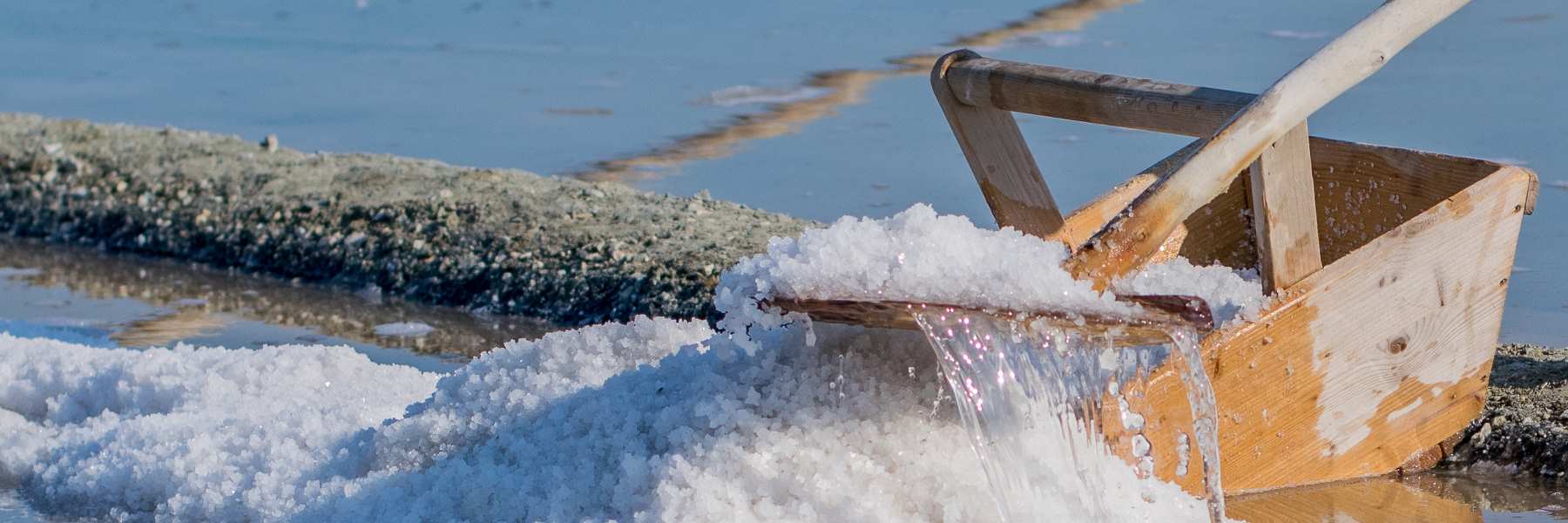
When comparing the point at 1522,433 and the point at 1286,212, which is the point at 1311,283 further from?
the point at 1522,433

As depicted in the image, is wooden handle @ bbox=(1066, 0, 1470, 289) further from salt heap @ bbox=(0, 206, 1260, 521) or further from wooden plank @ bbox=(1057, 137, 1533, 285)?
wooden plank @ bbox=(1057, 137, 1533, 285)

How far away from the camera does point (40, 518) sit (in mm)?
3527

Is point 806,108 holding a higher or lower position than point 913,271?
lower

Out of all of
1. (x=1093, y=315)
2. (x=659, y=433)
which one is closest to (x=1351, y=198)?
(x=1093, y=315)

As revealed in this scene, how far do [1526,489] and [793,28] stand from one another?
274 inches

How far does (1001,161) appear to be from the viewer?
369cm

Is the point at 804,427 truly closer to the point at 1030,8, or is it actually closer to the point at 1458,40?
the point at 1458,40

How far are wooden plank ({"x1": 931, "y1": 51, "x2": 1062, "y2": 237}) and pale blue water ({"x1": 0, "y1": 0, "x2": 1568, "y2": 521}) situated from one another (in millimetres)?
1621

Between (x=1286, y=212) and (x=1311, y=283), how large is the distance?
5.7 inches

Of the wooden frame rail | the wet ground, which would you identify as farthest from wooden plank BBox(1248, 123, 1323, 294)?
the wet ground

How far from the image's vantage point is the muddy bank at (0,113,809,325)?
16.7 ft

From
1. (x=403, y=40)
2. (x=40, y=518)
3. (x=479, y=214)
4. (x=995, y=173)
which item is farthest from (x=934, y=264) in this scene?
(x=403, y=40)

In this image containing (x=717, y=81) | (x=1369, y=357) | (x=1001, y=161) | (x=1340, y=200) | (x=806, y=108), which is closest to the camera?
(x=1369, y=357)

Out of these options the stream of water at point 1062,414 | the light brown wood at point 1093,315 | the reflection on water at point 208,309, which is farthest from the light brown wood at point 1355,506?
the reflection on water at point 208,309
